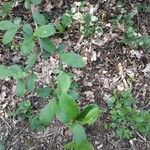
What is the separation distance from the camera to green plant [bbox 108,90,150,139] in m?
2.96

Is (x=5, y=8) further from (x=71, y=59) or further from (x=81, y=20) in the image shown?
(x=71, y=59)

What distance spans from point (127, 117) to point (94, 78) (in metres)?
0.51

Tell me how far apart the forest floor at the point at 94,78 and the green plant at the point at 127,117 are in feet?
0.21

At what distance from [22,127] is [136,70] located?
1.17 metres

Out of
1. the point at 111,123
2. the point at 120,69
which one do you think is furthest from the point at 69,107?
the point at 120,69

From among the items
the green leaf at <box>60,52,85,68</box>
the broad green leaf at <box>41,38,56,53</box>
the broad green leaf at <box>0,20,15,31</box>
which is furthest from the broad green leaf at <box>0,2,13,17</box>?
the green leaf at <box>60,52,85,68</box>

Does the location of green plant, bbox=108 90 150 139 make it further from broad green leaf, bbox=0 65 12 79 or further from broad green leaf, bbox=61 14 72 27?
broad green leaf, bbox=0 65 12 79

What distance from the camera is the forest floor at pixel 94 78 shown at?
9.93 feet

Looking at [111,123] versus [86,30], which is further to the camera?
[86,30]

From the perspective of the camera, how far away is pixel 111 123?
304 cm

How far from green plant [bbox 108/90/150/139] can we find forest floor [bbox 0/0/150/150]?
63 mm

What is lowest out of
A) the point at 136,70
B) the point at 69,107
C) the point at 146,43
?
the point at 136,70

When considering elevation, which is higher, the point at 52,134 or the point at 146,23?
the point at 146,23

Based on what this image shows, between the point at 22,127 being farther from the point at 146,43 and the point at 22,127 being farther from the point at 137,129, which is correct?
the point at 146,43
